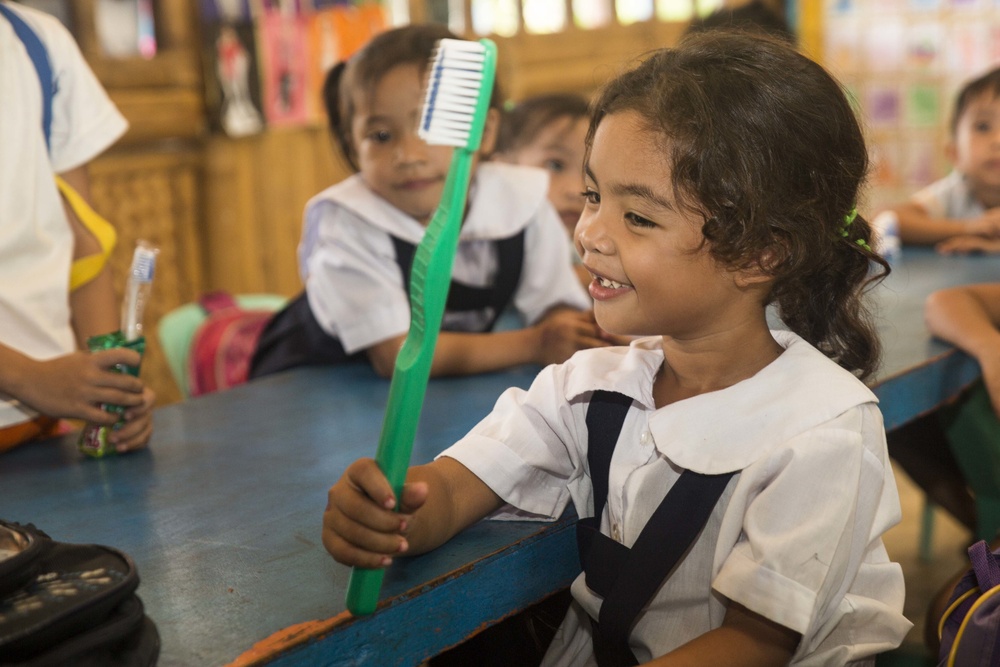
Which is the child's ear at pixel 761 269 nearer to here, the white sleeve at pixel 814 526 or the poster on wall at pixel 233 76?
the white sleeve at pixel 814 526

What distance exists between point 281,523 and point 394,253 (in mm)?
678

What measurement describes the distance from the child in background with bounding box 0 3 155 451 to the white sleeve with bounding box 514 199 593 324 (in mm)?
595

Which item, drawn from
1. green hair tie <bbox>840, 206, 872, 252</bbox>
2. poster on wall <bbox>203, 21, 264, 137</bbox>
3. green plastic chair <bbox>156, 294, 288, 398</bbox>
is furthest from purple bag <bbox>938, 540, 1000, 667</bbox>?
poster on wall <bbox>203, 21, 264, 137</bbox>

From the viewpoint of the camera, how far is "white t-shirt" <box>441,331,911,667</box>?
0.72m

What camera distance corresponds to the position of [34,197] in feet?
3.92

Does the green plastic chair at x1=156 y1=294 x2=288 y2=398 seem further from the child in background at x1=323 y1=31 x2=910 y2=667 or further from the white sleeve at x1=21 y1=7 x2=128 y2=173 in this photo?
the child in background at x1=323 y1=31 x2=910 y2=667

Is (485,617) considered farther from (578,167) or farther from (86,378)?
(578,167)

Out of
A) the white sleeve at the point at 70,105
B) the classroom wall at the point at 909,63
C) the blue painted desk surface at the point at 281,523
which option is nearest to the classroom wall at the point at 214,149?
the classroom wall at the point at 909,63

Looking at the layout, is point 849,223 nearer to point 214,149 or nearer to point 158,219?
point 158,219

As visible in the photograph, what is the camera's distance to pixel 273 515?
0.82 m

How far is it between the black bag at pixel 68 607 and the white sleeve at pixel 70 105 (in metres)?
0.78

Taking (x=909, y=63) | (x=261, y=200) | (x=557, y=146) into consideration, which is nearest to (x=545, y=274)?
(x=557, y=146)

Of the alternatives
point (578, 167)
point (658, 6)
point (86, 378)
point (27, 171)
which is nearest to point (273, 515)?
point (86, 378)

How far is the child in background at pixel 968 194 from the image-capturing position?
6.68 feet
